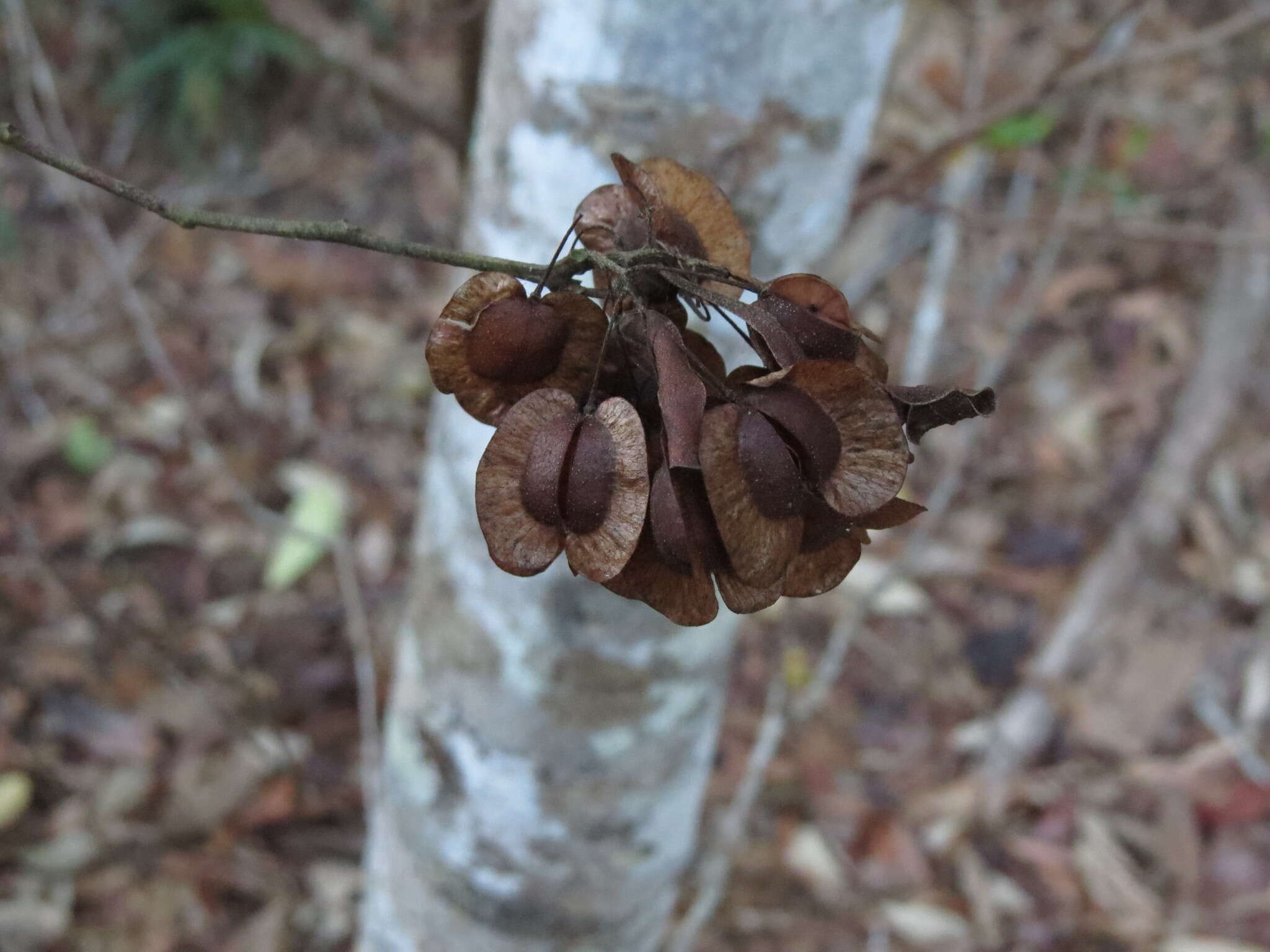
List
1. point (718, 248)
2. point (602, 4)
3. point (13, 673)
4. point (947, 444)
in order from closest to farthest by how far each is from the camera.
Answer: point (718, 248) → point (602, 4) → point (13, 673) → point (947, 444)

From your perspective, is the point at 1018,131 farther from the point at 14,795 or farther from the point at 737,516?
the point at 14,795

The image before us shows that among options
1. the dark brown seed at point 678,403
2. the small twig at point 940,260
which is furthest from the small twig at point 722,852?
the dark brown seed at point 678,403

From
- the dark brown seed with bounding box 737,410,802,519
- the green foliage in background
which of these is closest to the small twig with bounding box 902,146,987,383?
the dark brown seed with bounding box 737,410,802,519

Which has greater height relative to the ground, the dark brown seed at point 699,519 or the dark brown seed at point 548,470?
the dark brown seed at point 548,470

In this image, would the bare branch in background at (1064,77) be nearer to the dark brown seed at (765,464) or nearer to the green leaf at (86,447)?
the dark brown seed at (765,464)

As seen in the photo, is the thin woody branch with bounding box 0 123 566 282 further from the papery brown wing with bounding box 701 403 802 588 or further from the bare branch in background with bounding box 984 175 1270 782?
the bare branch in background with bounding box 984 175 1270 782

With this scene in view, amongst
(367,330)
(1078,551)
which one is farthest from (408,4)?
(1078,551)

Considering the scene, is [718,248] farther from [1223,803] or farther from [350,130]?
[350,130]
